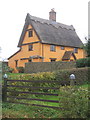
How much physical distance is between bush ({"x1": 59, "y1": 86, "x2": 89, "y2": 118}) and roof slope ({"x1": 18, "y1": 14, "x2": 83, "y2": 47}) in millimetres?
24447

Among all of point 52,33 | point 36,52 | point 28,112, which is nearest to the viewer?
point 28,112

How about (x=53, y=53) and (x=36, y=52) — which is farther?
(x=53, y=53)

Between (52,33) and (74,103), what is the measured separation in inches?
1128

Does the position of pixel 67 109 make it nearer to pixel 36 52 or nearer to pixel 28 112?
pixel 28 112

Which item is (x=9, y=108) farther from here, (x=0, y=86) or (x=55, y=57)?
(x=55, y=57)

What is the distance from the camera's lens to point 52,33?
33969 mm

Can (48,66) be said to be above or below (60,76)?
above

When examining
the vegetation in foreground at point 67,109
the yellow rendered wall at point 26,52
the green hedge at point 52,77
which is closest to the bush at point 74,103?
the vegetation in foreground at point 67,109

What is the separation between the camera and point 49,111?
23.8 ft

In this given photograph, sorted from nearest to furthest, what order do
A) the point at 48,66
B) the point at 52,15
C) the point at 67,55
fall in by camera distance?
the point at 48,66 → the point at 67,55 → the point at 52,15

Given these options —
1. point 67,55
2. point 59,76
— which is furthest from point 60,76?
point 67,55

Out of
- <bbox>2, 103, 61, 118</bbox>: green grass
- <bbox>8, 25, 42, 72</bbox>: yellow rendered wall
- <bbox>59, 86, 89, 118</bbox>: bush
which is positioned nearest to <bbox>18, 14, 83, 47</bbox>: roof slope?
<bbox>8, 25, 42, 72</bbox>: yellow rendered wall

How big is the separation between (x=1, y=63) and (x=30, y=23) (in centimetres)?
2397

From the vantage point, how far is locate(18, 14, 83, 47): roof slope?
31.9 meters
